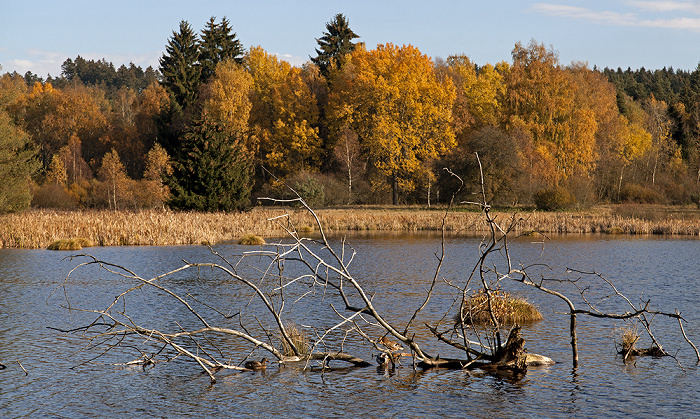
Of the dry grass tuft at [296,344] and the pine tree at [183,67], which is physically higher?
the pine tree at [183,67]

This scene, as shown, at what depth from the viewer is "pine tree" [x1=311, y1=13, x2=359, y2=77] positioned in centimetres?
6912

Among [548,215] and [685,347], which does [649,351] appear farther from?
[548,215]

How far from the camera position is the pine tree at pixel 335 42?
69125 millimetres

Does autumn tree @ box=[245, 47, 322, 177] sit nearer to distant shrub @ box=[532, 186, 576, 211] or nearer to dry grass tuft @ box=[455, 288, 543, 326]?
distant shrub @ box=[532, 186, 576, 211]

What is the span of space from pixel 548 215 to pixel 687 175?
1112 inches

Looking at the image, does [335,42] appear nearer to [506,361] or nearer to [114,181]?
[114,181]

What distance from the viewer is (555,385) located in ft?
34.2

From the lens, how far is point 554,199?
49.9m

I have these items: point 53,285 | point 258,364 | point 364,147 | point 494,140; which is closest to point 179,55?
point 364,147

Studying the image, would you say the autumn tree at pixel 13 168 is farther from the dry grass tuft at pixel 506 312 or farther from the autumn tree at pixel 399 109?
the dry grass tuft at pixel 506 312

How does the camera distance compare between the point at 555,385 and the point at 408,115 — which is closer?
the point at 555,385

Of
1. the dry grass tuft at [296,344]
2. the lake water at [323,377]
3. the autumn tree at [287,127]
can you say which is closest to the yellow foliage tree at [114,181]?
the autumn tree at [287,127]

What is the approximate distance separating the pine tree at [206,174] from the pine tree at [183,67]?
28418 millimetres

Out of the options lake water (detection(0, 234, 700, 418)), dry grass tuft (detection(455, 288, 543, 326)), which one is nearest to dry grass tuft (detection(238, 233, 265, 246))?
lake water (detection(0, 234, 700, 418))
